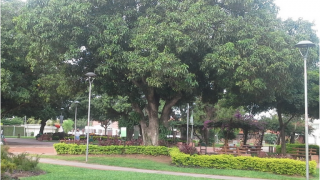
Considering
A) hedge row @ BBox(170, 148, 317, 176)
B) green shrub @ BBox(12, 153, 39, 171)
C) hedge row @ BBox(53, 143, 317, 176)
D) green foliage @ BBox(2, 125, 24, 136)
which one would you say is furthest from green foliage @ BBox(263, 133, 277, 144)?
green shrub @ BBox(12, 153, 39, 171)

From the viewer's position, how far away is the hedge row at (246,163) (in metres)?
13.9

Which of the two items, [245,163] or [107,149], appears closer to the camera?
[245,163]

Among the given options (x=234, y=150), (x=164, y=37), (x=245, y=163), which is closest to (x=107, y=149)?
(x=234, y=150)

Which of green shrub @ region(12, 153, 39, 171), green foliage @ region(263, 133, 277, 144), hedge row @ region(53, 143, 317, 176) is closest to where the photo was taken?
green shrub @ region(12, 153, 39, 171)

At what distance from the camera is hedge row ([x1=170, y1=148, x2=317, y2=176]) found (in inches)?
549

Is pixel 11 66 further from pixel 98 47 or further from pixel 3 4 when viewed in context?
Answer: pixel 98 47

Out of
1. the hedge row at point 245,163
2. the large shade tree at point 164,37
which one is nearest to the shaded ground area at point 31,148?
the large shade tree at point 164,37

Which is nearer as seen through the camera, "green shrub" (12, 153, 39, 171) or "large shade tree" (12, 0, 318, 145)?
"green shrub" (12, 153, 39, 171)

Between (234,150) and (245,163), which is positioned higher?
(234,150)

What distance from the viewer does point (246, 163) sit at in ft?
49.6

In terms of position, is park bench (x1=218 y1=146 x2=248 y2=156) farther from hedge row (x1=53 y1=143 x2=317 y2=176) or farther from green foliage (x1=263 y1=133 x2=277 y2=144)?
green foliage (x1=263 y1=133 x2=277 y2=144)

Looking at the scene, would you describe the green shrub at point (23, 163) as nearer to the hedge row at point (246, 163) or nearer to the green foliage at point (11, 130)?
the hedge row at point (246, 163)

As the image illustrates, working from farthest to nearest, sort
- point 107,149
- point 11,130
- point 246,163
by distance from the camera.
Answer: point 11,130
point 107,149
point 246,163

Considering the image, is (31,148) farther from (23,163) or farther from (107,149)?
(23,163)
